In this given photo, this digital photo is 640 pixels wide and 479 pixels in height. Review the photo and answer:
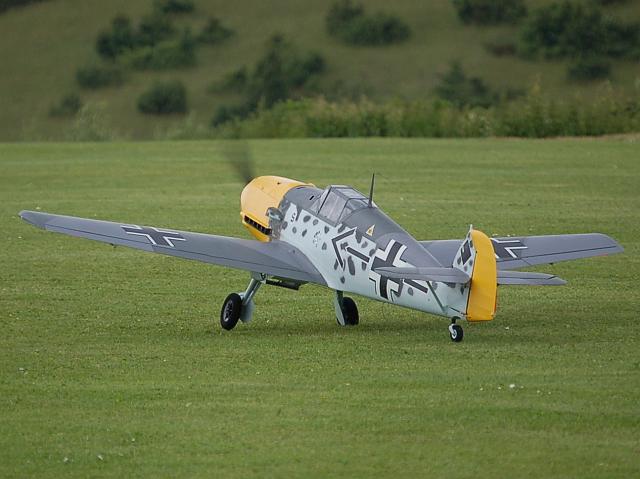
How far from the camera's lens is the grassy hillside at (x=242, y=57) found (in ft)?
197

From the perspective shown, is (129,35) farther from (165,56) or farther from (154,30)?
(165,56)

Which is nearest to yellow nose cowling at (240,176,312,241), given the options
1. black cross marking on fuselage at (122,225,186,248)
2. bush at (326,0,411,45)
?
black cross marking on fuselage at (122,225,186,248)

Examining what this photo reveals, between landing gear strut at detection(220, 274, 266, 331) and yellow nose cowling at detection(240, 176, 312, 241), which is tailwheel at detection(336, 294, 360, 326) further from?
yellow nose cowling at detection(240, 176, 312, 241)

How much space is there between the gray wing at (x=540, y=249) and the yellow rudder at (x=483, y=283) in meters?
1.77

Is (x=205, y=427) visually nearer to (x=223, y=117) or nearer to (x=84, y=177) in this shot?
(x=84, y=177)

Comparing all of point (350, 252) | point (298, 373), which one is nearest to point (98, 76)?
point (350, 252)

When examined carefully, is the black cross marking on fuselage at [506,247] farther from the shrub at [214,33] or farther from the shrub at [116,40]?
the shrub at [214,33]

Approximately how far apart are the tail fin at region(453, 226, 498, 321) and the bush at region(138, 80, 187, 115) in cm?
4745

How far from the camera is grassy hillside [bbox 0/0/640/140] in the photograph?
197 feet

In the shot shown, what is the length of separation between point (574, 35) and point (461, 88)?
6.74m

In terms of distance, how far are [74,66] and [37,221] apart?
170ft

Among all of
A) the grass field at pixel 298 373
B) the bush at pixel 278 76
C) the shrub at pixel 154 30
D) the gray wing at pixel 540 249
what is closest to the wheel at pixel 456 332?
the grass field at pixel 298 373

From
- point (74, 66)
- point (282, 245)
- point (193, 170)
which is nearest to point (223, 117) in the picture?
point (74, 66)

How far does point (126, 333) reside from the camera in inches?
520
